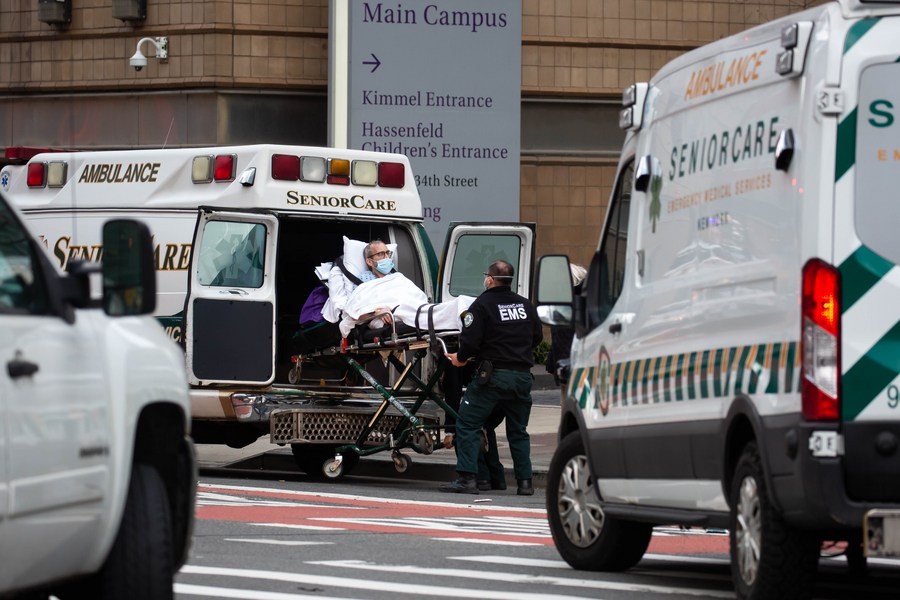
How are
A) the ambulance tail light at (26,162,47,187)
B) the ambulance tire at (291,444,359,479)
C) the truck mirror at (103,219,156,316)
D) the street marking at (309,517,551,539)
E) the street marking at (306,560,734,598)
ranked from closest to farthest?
the truck mirror at (103,219,156,316)
the street marking at (306,560,734,598)
the street marking at (309,517,551,539)
the ambulance tire at (291,444,359,479)
the ambulance tail light at (26,162,47,187)

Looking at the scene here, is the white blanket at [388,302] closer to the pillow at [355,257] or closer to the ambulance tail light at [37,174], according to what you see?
the pillow at [355,257]

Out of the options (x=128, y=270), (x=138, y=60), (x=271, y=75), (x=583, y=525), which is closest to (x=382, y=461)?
(x=583, y=525)

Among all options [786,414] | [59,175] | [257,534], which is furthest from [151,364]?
[59,175]

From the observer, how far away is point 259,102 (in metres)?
30.0

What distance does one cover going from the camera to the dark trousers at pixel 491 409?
14.7m

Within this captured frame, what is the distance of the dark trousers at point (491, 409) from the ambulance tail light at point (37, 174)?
14.4ft

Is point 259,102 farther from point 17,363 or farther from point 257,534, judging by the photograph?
point 17,363

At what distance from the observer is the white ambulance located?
7.25m

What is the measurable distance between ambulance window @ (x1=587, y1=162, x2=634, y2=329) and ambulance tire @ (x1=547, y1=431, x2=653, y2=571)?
2.12ft

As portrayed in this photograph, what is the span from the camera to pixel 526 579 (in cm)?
931

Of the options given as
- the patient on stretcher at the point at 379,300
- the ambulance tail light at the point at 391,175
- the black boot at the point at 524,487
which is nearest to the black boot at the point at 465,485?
the black boot at the point at 524,487

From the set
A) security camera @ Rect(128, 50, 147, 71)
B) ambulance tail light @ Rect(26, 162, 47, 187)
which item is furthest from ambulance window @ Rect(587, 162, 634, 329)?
security camera @ Rect(128, 50, 147, 71)

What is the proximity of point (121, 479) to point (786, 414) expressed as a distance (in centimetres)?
256

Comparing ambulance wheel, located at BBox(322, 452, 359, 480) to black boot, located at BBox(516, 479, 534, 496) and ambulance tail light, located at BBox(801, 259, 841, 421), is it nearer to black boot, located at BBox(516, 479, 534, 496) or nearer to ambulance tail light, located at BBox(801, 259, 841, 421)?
black boot, located at BBox(516, 479, 534, 496)
